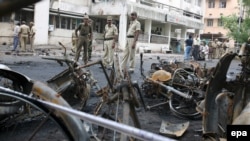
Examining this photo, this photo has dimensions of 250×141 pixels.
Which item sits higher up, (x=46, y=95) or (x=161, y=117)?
(x=46, y=95)

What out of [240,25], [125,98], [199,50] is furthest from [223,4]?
[125,98]

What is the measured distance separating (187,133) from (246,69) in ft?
6.51

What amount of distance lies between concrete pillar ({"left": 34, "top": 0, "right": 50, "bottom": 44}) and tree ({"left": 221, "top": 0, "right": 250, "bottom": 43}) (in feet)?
60.3

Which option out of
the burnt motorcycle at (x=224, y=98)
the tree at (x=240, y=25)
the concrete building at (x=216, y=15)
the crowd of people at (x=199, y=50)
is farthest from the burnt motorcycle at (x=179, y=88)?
the concrete building at (x=216, y=15)

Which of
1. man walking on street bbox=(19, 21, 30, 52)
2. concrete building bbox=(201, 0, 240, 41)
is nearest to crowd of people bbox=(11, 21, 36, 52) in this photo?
man walking on street bbox=(19, 21, 30, 52)

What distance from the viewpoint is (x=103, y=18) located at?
42500mm

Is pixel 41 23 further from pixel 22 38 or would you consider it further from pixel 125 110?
pixel 125 110

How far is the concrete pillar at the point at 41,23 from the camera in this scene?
32156mm

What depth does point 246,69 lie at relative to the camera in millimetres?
3400

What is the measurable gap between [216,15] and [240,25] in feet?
105

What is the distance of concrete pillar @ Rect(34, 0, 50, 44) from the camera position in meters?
32.2

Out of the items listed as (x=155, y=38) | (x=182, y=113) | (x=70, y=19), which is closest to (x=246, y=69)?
(x=182, y=113)

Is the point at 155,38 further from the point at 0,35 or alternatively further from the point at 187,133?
the point at 187,133

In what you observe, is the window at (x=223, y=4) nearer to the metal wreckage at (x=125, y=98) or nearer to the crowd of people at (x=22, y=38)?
the crowd of people at (x=22, y=38)
